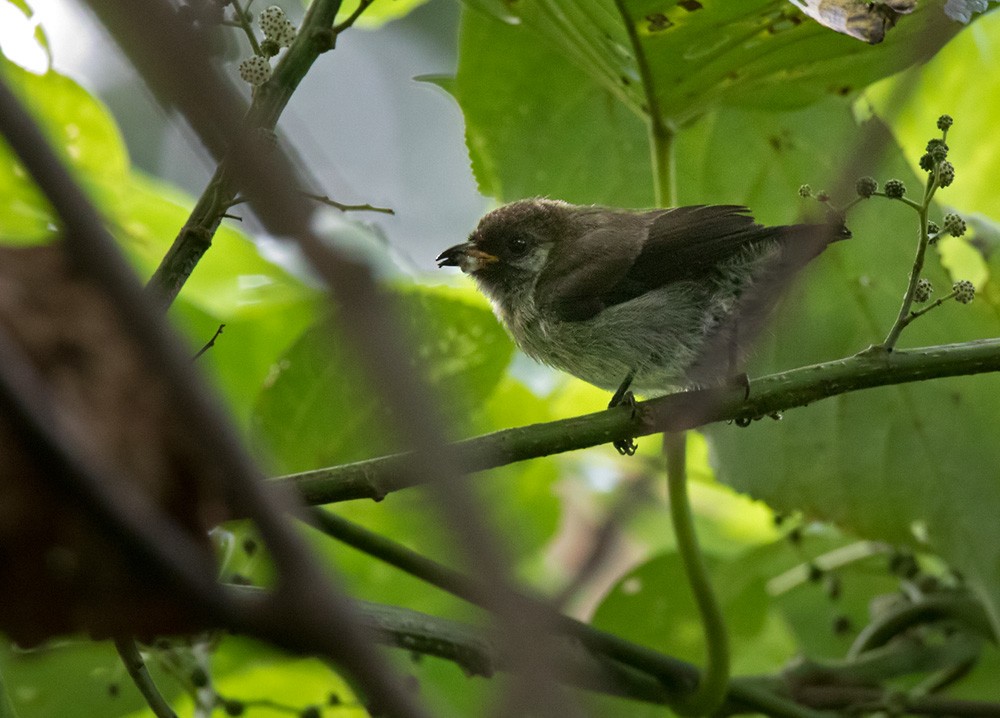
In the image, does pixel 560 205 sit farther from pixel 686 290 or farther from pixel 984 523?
pixel 984 523

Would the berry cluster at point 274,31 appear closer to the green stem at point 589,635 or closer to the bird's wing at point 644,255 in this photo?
the green stem at point 589,635

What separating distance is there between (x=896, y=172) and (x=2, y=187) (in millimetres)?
2100

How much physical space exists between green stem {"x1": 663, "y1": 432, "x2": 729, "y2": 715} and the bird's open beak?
152 centimetres

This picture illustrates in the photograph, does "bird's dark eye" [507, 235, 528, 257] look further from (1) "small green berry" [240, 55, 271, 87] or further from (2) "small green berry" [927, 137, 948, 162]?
(1) "small green berry" [240, 55, 271, 87]

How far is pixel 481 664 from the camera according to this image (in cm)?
213

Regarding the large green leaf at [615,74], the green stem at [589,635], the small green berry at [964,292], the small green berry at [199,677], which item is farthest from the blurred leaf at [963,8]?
the small green berry at [199,677]

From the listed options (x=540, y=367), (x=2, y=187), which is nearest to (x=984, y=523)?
(x=540, y=367)

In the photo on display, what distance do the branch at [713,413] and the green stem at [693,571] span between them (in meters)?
0.33

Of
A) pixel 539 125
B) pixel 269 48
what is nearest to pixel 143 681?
pixel 269 48

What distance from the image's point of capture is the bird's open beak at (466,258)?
387 centimetres

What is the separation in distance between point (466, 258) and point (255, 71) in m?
2.09

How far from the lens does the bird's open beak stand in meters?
3.87

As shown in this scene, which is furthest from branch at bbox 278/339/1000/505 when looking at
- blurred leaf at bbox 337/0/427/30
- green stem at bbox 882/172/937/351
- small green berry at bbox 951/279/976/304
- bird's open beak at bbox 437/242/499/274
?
bird's open beak at bbox 437/242/499/274

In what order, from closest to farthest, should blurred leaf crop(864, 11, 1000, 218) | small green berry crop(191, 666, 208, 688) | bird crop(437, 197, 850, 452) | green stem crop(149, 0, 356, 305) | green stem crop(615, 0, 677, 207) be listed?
green stem crop(149, 0, 356, 305) → small green berry crop(191, 666, 208, 688) → green stem crop(615, 0, 677, 207) → bird crop(437, 197, 850, 452) → blurred leaf crop(864, 11, 1000, 218)
